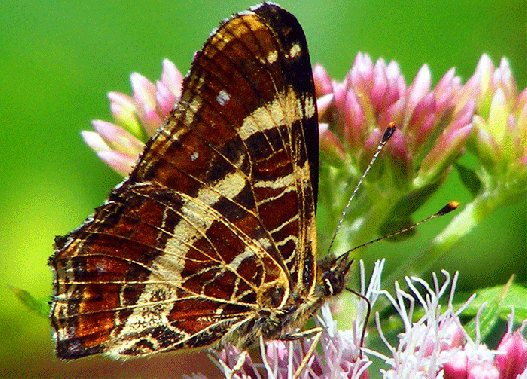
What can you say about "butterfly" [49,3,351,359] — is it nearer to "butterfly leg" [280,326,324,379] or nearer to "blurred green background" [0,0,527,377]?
"butterfly leg" [280,326,324,379]

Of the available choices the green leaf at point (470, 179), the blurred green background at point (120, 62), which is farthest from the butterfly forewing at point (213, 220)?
the blurred green background at point (120, 62)

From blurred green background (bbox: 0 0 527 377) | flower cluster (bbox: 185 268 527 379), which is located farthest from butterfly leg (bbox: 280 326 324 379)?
blurred green background (bbox: 0 0 527 377)

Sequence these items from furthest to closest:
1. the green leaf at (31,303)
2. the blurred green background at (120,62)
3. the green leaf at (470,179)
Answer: the blurred green background at (120,62)
the green leaf at (470,179)
the green leaf at (31,303)

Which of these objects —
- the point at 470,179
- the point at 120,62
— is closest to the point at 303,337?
the point at 470,179

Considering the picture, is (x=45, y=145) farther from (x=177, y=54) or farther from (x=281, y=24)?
(x=281, y=24)

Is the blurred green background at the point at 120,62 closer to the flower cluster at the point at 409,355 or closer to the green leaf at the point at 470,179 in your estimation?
the green leaf at the point at 470,179

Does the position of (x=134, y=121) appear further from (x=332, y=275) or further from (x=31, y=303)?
(x=332, y=275)

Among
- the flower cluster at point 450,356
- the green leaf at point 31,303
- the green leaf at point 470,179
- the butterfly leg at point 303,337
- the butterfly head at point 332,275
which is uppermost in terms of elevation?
the green leaf at point 31,303
